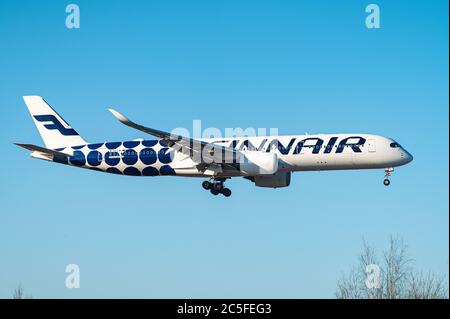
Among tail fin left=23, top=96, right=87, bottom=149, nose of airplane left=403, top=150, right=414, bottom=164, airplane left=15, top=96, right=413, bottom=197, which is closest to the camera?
airplane left=15, top=96, right=413, bottom=197

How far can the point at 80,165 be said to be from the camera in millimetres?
66625

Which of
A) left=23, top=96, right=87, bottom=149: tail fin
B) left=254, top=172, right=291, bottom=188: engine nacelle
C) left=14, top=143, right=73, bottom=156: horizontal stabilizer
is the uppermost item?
left=23, top=96, right=87, bottom=149: tail fin

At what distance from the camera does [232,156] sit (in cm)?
6088

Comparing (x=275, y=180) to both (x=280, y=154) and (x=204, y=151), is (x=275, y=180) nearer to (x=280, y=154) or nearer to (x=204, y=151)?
(x=280, y=154)

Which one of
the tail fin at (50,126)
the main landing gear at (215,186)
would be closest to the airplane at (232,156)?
the main landing gear at (215,186)

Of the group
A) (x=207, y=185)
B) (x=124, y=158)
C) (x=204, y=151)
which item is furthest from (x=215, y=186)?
(x=124, y=158)

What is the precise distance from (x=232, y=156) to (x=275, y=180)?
17.9ft

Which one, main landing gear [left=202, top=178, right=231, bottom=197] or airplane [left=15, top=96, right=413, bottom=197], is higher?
airplane [left=15, top=96, right=413, bottom=197]

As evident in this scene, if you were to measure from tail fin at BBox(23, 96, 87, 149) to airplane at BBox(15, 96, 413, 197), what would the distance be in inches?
48.4

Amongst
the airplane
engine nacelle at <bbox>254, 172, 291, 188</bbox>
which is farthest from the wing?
engine nacelle at <bbox>254, 172, 291, 188</bbox>

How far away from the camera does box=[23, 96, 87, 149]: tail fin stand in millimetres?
69062

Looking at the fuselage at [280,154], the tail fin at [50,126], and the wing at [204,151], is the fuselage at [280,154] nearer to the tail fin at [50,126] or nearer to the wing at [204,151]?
the wing at [204,151]

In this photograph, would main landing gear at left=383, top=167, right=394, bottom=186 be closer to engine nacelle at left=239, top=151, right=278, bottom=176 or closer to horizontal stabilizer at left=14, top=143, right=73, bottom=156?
engine nacelle at left=239, top=151, right=278, bottom=176
